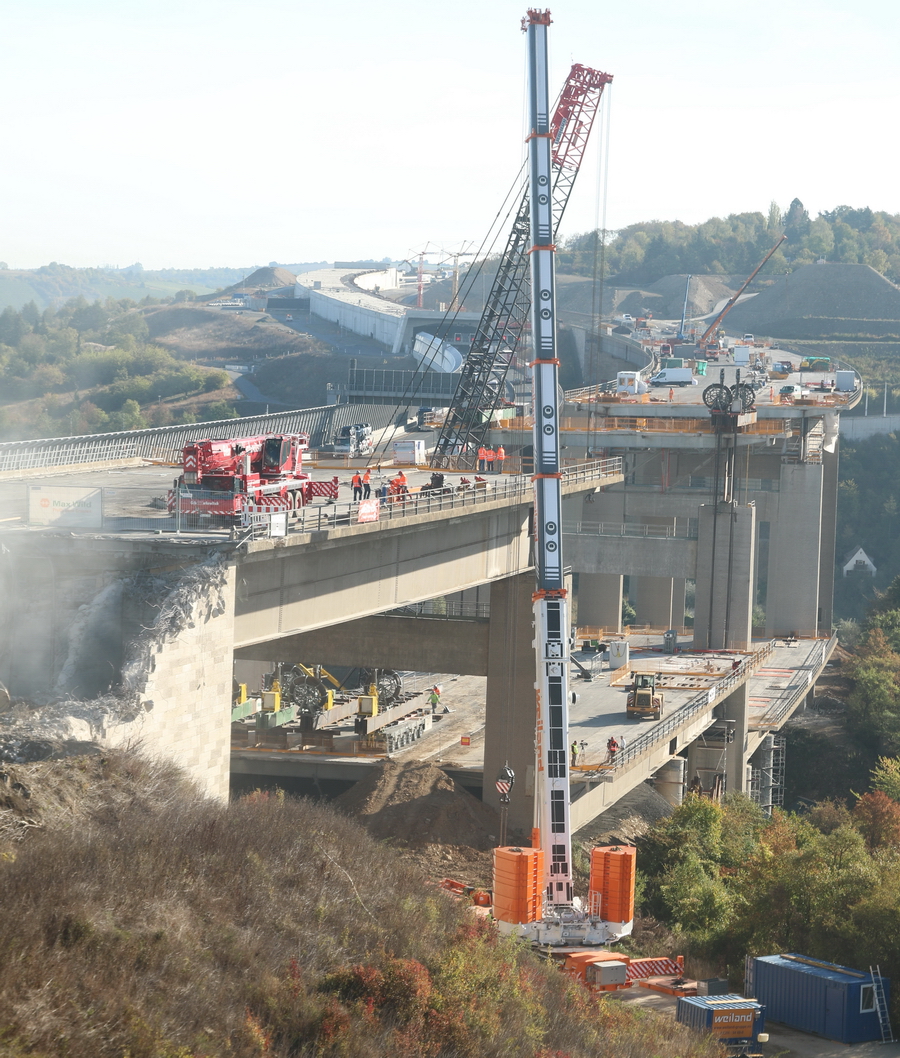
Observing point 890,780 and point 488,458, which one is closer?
point 488,458

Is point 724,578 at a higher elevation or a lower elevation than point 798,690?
higher

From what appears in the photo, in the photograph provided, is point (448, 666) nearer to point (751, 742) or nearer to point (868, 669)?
point (751, 742)

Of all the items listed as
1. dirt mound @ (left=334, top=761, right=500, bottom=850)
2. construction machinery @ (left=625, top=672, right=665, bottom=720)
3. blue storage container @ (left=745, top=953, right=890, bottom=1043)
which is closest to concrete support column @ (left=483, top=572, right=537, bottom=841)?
dirt mound @ (left=334, top=761, right=500, bottom=850)

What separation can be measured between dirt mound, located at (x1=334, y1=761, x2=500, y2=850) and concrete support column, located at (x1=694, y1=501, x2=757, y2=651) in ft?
110

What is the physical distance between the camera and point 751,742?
224 feet

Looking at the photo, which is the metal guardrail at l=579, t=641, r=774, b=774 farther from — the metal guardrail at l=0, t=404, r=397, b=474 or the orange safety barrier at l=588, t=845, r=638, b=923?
the metal guardrail at l=0, t=404, r=397, b=474

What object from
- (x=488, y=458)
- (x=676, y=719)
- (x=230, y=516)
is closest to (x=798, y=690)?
(x=676, y=719)

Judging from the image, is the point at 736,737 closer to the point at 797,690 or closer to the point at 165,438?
the point at 797,690

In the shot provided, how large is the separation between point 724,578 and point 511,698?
113ft

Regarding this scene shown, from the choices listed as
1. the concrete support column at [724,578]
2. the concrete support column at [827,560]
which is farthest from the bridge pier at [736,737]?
the concrete support column at [827,560]

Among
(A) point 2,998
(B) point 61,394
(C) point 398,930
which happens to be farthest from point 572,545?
(B) point 61,394

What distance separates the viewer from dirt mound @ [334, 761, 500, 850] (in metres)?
44.0

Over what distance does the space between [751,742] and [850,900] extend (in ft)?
120

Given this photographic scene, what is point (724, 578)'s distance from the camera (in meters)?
78.2
